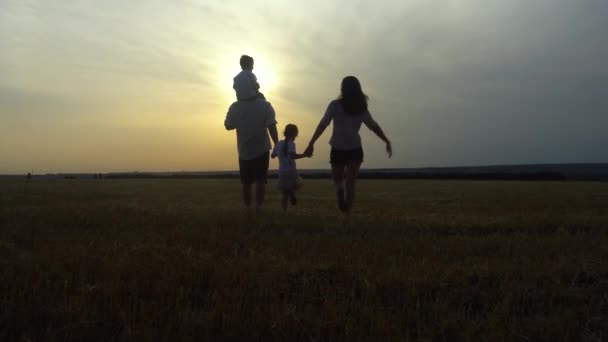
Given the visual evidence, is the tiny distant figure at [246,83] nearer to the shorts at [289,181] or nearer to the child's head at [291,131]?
the child's head at [291,131]

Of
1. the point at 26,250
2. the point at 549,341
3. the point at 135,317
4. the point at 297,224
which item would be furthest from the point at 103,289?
the point at 297,224

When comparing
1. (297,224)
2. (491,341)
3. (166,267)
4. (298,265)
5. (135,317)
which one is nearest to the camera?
(491,341)

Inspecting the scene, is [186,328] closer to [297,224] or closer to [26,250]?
[26,250]

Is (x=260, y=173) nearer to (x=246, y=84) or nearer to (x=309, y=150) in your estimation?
(x=309, y=150)

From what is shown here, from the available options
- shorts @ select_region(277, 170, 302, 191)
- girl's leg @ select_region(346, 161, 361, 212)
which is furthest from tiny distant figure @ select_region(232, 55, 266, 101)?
shorts @ select_region(277, 170, 302, 191)

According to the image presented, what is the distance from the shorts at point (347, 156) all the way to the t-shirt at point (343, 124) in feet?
0.19

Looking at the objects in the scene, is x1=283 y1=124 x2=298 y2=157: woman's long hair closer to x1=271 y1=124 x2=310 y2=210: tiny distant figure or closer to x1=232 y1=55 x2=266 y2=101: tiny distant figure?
x1=271 y1=124 x2=310 y2=210: tiny distant figure

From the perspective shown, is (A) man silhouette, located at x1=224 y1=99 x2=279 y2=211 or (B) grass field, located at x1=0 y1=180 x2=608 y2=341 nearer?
(B) grass field, located at x1=0 y1=180 x2=608 y2=341

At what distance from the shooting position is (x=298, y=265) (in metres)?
3.48

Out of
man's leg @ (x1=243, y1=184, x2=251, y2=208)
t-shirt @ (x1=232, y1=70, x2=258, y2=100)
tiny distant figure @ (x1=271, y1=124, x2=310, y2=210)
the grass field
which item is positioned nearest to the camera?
the grass field

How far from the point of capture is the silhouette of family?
23.9 ft

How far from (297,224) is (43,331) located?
169 inches

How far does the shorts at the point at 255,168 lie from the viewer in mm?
7527

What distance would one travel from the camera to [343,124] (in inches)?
290
